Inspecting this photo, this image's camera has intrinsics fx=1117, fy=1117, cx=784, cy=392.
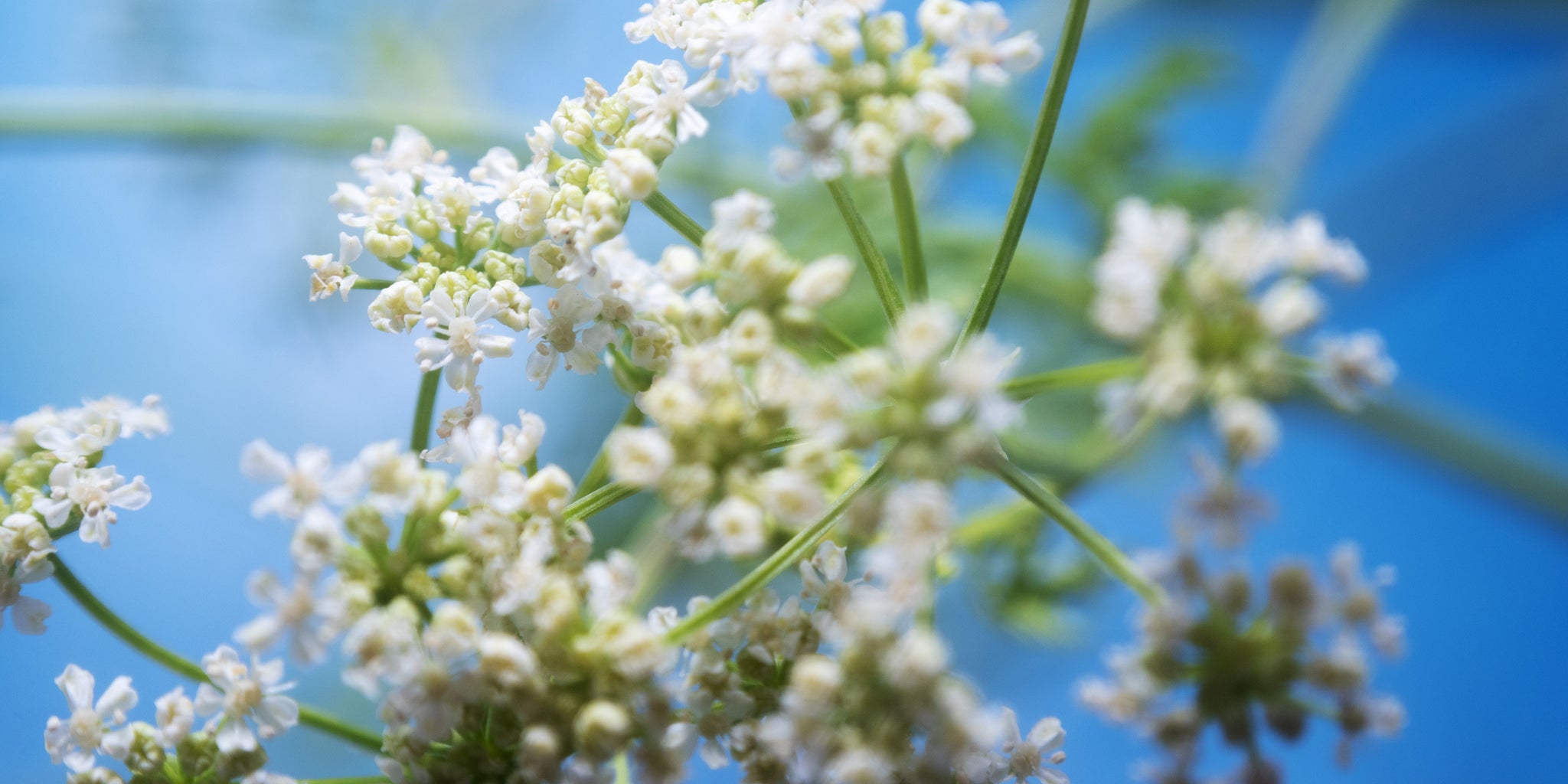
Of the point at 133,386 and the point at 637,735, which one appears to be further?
the point at 133,386

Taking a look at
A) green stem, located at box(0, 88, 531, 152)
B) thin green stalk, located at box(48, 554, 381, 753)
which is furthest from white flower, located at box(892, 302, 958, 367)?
green stem, located at box(0, 88, 531, 152)

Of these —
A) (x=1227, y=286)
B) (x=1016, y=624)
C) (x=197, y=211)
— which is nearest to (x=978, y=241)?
(x=1016, y=624)

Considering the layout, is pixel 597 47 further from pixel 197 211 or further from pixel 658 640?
pixel 658 640

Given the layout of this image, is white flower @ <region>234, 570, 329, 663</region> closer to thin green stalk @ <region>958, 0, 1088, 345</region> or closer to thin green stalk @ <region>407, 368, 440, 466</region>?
thin green stalk @ <region>407, 368, 440, 466</region>

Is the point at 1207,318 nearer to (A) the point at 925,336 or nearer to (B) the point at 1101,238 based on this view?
(A) the point at 925,336

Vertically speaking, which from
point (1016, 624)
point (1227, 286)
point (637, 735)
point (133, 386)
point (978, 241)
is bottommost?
point (637, 735)

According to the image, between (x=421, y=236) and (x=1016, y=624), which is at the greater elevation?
(x=1016, y=624)

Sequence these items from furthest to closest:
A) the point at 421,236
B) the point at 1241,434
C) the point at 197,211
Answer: the point at 197,211
the point at 421,236
the point at 1241,434

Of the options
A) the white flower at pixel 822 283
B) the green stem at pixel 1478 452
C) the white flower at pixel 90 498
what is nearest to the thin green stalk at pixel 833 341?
the white flower at pixel 822 283
